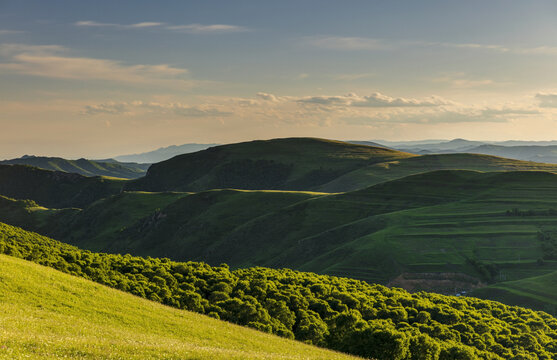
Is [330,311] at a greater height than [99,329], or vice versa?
[99,329]

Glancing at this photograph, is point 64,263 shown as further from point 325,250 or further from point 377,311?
point 325,250

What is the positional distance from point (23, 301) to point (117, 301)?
11244mm

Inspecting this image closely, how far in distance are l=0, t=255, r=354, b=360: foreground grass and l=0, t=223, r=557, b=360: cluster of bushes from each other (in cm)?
1017

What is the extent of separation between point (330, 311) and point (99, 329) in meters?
44.8

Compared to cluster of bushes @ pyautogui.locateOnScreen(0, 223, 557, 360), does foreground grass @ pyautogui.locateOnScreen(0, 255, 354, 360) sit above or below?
above

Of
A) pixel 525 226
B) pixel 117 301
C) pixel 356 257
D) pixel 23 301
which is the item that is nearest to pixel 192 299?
pixel 117 301

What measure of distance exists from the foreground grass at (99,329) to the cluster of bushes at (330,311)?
1017 cm

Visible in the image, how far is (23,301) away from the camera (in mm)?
43500

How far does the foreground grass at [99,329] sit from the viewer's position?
2748cm

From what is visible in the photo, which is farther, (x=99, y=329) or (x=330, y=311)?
(x=330, y=311)

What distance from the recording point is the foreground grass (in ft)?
90.2

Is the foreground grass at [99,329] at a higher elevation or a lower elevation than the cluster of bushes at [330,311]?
higher

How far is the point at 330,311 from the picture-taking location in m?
75.4

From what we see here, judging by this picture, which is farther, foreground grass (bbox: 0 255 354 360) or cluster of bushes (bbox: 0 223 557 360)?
cluster of bushes (bbox: 0 223 557 360)
